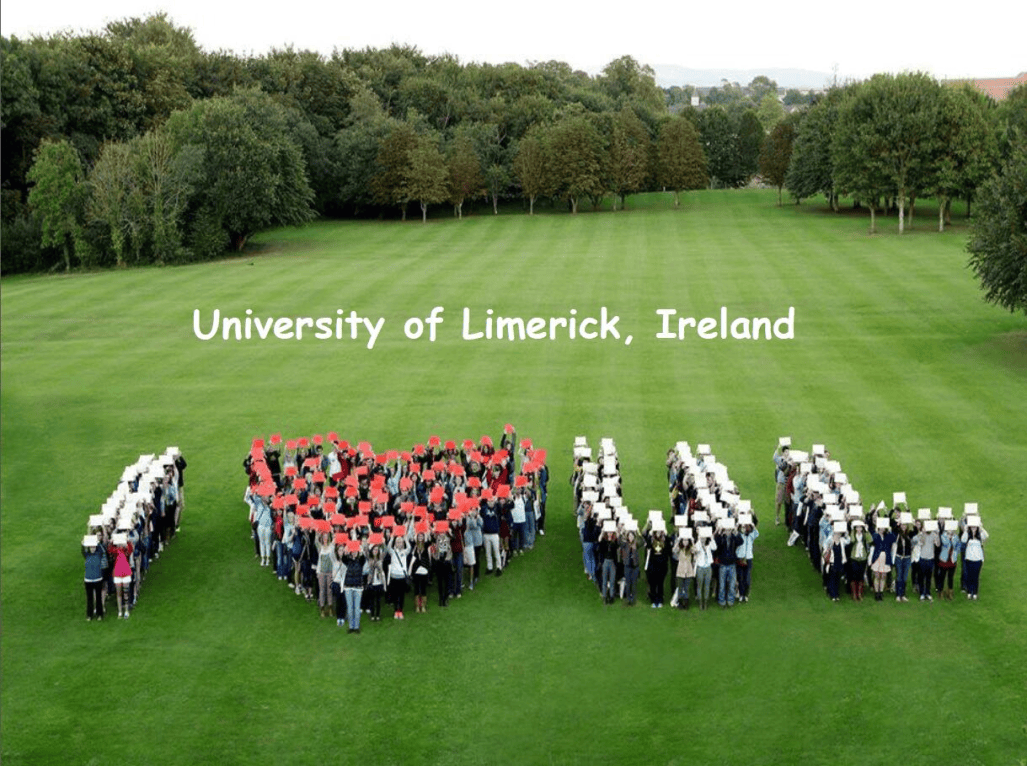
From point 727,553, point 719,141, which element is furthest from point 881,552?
point 719,141

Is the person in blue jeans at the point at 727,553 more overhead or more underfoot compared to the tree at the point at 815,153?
more underfoot

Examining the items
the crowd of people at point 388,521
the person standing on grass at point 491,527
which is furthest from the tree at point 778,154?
the person standing on grass at point 491,527

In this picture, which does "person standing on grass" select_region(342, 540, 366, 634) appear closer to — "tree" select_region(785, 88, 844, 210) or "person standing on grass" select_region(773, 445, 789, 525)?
"person standing on grass" select_region(773, 445, 789, 525)

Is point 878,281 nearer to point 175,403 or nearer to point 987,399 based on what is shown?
point 987,399

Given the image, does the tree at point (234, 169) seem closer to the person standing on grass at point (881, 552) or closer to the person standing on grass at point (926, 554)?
the person standing on grass at point (881, 552)

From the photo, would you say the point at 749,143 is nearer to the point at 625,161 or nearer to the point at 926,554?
the point at 625,161
